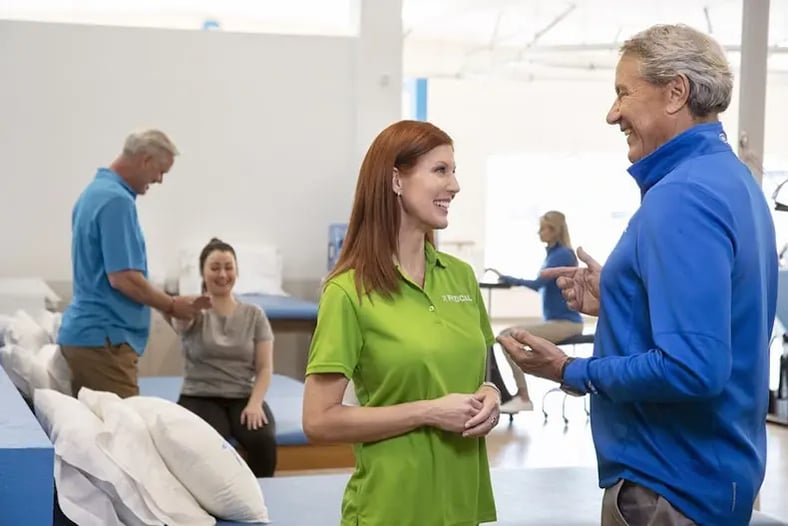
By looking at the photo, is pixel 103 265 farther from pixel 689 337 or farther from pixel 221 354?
pixel 689 337

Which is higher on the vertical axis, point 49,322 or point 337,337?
point 337,337

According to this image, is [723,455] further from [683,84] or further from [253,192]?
[253,192]

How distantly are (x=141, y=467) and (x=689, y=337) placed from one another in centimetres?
193

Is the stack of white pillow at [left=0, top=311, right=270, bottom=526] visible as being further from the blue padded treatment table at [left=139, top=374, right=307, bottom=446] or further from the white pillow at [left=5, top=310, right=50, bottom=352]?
the white pillow at [left=5, top=310, right=50, bottom=352]

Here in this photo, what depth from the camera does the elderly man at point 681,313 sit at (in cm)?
186

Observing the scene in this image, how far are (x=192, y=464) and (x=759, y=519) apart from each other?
1.70 m

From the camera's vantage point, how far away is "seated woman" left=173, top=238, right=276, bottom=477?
483cm

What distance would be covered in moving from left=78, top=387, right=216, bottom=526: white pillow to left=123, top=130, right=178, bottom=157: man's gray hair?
153 centimetres

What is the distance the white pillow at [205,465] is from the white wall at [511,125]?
10.7 metres

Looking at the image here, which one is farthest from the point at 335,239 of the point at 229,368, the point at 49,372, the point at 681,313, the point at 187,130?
the point at 681,313

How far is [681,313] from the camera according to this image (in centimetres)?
186

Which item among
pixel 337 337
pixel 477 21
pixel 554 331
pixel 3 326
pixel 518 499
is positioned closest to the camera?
pixel 337 337

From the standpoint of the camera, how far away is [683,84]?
198 centimetres

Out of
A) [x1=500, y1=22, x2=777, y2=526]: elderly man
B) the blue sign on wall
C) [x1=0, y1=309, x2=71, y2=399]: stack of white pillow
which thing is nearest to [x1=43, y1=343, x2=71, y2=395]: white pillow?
[x1=0, y1=309, x2=71, y2=399]: stack of white pillow
